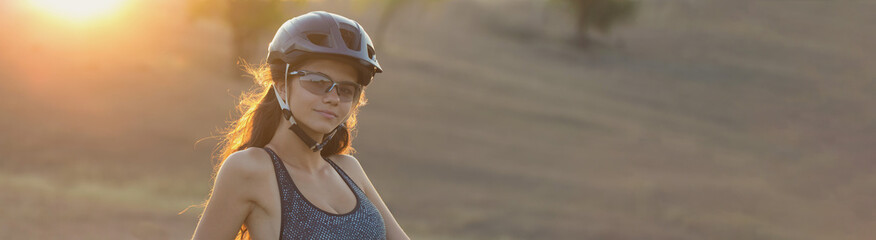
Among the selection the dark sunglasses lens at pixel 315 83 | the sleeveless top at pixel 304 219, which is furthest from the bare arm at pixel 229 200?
the dark sunglasses lens at pixel 315 83

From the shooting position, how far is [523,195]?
75.2 ft

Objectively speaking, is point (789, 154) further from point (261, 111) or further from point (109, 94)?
point (261, 111)

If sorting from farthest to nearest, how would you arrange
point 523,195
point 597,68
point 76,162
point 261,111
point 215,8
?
point 597,68 < point 215,8 < point 523,195 < point 76,162 < point 261,111

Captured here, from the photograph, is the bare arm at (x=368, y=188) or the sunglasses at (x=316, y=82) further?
the bare arm at (x=368, y=188)

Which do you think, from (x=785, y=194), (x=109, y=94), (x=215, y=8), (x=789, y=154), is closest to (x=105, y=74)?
(x=109, y=94)

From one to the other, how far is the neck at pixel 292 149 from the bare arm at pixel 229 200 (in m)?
0.23

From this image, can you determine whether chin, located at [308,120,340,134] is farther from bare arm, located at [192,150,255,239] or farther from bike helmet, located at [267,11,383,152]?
bare arm, located at [192,150,255,239]

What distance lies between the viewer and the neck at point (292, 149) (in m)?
2.70

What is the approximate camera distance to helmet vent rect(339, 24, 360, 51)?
9.19ft

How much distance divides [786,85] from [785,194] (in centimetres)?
2050

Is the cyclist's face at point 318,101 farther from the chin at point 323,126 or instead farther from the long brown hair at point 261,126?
the long brown hair at point 261,126

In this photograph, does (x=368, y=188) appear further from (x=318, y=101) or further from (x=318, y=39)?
(x=318, y=39)

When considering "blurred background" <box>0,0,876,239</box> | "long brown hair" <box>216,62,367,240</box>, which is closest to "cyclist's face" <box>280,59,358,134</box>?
"long brown hair" <box>216,62,367,240</box>

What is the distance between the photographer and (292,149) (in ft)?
8.89
